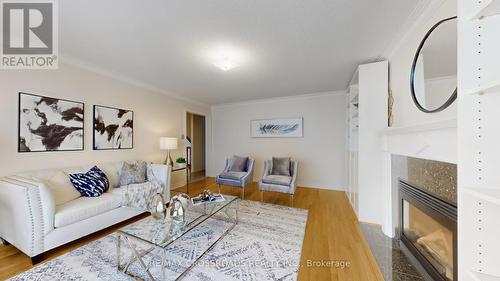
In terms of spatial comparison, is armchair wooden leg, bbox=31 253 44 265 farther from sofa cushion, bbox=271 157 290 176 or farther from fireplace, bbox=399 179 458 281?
fireplace, bbox=399 179 458 281

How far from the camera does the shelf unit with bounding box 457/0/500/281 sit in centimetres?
67

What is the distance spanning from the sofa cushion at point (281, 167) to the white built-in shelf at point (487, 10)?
323cm

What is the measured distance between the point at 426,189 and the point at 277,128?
3435mm

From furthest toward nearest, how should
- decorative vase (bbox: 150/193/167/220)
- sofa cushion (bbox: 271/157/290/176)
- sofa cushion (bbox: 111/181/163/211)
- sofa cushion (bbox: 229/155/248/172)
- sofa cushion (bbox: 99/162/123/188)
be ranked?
sofa cushion (bbox: 229/155/248/172) < sofa cushion (bbox: 271/157/290/176) < sofa cushion (bbox: 99/162/123/188) < sofa cushion (bbox: 111/181/163/211) < decorative vase (bbox: 150/193/167/220)

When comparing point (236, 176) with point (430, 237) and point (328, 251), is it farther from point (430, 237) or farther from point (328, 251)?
point (430, 237)

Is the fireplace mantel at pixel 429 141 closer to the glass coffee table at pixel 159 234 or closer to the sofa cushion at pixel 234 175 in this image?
the glass coffee table at pixel 159 234

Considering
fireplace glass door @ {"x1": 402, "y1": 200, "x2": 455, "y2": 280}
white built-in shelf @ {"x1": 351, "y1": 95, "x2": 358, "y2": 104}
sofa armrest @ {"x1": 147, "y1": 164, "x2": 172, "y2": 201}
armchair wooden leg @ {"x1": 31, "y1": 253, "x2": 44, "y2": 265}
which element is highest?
white built-in shelf @ {"x1": 351, "y1": 95, "x2": 358, "y2": 104}

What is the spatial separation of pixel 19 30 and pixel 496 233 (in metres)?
3.78

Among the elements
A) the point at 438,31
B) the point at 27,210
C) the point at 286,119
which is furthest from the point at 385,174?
the point at 27,210

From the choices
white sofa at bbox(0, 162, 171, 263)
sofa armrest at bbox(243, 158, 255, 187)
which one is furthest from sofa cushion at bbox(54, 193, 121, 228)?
sofa armrest at bbox(243, 158, 255, 187)

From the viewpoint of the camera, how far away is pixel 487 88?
63 centimetres

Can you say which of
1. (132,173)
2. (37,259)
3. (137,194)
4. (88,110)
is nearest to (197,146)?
(132,173)

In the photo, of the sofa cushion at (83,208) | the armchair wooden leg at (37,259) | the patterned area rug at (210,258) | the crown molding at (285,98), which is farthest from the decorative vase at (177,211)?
the crown molding at (285,98)

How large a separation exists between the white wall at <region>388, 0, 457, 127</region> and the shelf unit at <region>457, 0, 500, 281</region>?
0.74 m
